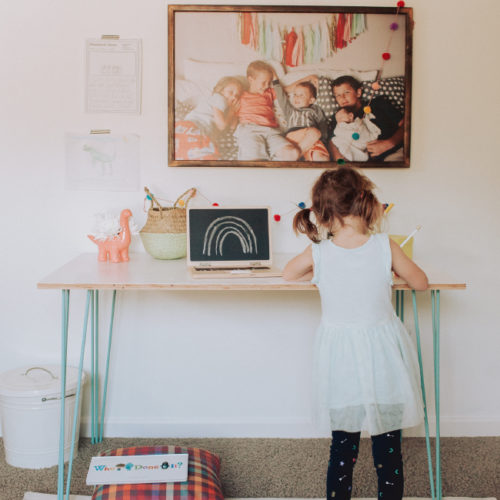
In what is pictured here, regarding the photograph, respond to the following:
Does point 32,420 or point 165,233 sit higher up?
point 165,233

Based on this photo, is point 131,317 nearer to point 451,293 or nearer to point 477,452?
point 451,293

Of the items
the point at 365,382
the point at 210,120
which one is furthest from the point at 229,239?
the point at 365,382

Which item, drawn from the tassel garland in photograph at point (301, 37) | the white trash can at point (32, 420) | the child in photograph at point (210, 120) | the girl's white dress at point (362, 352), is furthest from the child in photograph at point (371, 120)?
the white trash can at point (32, 420)

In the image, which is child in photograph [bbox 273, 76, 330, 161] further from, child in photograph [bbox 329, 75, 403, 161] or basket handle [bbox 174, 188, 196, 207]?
basket handle [bbox 174, 188, 196, 207]

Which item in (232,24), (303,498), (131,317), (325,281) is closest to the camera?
(325,281)

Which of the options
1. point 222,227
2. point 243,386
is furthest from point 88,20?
point 243,386

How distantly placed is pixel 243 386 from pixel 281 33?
1511mm

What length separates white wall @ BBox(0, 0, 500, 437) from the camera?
2410mm

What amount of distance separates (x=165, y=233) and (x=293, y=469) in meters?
1.06

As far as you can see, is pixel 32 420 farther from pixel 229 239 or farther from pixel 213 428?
pixel 229 239

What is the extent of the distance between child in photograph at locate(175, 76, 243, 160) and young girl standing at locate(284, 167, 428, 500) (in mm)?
822

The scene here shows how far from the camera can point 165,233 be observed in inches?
90.1

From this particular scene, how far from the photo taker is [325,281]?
1746 mm

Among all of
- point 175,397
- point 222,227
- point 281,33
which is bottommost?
point 175,397
